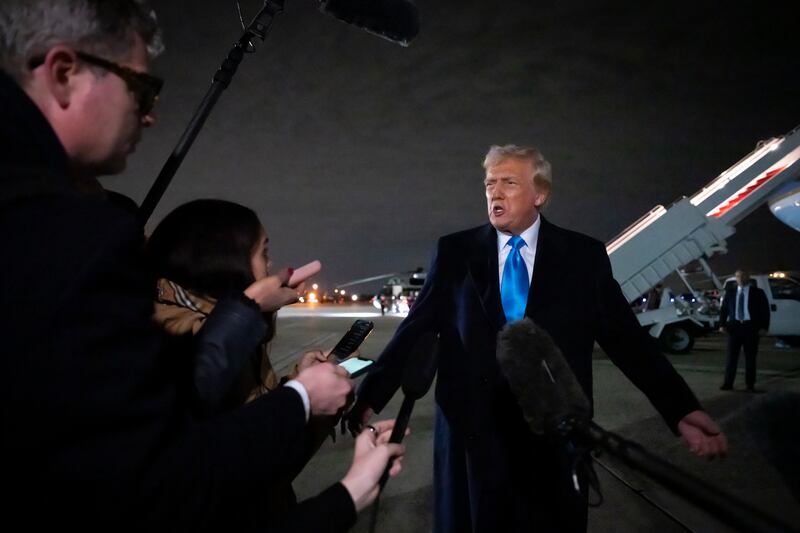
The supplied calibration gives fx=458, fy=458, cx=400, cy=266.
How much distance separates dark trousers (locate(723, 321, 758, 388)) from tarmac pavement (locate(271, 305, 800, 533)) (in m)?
0.26

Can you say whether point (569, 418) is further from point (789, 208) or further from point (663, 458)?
point (789, 208)

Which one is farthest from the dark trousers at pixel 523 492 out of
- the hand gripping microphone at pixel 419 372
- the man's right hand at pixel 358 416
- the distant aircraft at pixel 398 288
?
the distant aircraft at pixel 398 288

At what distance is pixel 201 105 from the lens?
5.99ft

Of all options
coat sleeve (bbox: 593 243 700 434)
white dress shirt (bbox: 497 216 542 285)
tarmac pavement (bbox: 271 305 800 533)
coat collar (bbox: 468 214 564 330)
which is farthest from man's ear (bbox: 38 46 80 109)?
coat sleeve (bbox: 593 243 700 434)

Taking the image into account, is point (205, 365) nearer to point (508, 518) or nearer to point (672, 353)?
point (508, 518)

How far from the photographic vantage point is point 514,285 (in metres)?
2.31

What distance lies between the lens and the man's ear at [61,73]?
866 millimetres

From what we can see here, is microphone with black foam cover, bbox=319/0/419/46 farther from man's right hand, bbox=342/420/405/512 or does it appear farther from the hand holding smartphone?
man's right hand, bbox=342/420/405/512

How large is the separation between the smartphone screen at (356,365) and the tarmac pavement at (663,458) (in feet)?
3.03

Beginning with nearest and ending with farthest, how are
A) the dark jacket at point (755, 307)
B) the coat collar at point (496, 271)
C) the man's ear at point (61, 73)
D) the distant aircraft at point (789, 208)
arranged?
the man's ear at point (61, 73), the coat collar at point (496, 271), the dark jacket at point (755, 307), the distant aircraft at point (789, 208)

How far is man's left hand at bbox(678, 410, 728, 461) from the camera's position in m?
1.82

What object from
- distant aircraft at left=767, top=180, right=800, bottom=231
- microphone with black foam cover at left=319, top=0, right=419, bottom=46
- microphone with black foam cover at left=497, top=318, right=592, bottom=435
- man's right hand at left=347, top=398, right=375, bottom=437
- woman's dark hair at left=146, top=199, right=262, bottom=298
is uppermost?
distant aircraft at left=767, top=180, right=800, bottom=231

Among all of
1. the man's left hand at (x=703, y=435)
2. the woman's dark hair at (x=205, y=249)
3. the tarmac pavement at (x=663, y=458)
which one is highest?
the woman's dark hair at (x=205, y=249)

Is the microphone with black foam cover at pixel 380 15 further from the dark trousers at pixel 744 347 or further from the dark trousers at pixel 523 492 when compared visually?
the dark trousers at pixel 744 347
